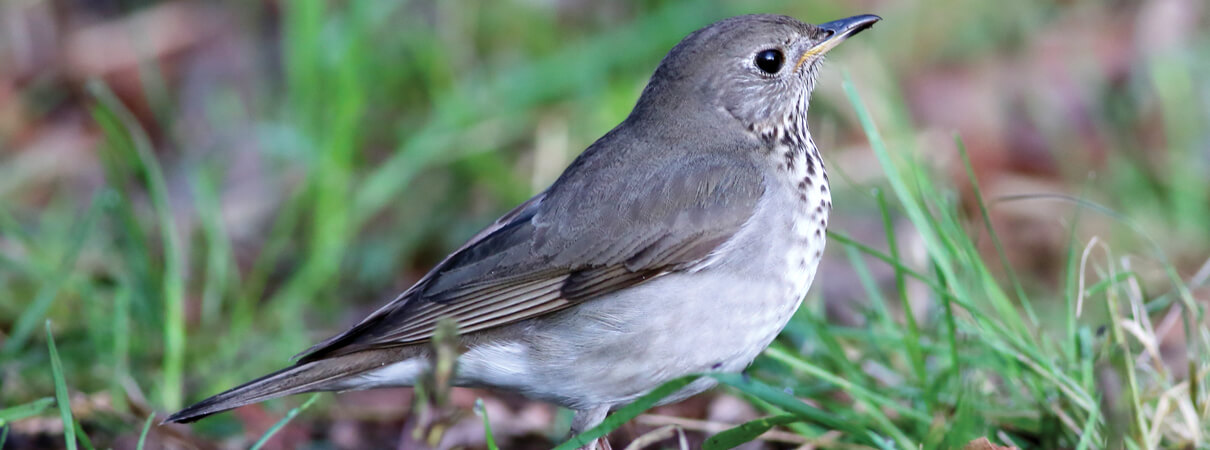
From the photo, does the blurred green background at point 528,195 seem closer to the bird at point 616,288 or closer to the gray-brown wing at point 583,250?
the bird at point 616,288

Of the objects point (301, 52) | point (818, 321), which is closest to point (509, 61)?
point (301, 52)

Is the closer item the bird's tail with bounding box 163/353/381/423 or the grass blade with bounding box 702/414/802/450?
the grass blade with bounding box 702/414/802/450

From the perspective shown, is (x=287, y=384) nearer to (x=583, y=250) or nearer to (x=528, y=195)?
(x=583, y=250)

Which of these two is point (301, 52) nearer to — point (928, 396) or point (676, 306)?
point (676, 306)

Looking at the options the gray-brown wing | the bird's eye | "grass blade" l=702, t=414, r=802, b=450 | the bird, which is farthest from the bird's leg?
the bird's eye

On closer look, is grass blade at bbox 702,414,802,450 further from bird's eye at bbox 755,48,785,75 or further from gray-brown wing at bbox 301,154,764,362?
bird's eye at bbox 755,48,785,75

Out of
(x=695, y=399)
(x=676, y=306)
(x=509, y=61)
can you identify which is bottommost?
(x=695, y=399)

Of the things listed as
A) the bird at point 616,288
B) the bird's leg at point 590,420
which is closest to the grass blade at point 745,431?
the bird at point 616,288
